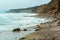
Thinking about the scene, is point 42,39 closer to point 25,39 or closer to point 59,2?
point 25,39

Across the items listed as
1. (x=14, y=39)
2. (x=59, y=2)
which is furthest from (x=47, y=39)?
(x=59, y=2)

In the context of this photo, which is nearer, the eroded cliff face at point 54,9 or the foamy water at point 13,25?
the foamy water at point 13,25

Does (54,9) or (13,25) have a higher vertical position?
(13,25)

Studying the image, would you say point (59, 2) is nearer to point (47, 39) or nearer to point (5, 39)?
point (5, 39)

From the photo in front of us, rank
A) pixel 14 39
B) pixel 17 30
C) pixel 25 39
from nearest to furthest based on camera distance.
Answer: pixel 25 39 < pixel 14 39 < pixel 17 30

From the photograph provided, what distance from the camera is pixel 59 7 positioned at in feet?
214

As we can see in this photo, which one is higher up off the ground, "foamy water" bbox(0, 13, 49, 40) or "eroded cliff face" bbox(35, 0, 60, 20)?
"foamy water" bbox(0, 13, 49, 40)

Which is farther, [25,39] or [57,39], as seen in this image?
[25,39]

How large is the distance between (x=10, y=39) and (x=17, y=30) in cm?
912

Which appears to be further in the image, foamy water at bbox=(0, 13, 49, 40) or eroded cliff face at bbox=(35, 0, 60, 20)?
eroded cliff face at bbox=(35, 0, 60, 20)

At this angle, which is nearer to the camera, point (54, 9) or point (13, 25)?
point (13, 25)

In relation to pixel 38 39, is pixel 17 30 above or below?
below

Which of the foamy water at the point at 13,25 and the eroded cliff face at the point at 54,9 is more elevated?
the foamy water at the point at 13,25

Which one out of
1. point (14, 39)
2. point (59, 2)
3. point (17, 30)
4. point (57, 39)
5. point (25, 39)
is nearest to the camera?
point (57, 39)
